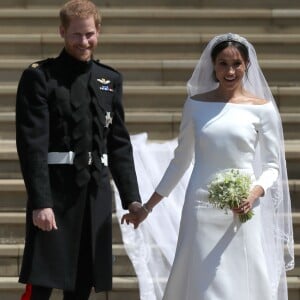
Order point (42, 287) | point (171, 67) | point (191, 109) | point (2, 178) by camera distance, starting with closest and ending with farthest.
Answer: point (42, 287)
point (191, 109)
point (2, 178)
point (171, 67)

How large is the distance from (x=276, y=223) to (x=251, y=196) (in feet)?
1.67

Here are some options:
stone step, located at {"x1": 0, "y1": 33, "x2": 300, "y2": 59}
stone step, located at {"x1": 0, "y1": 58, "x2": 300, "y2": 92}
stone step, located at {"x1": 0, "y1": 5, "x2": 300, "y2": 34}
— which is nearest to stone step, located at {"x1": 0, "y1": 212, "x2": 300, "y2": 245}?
stone step, located at {"x1": 0, "y1": 58, "x2": 300, "y2": 92}

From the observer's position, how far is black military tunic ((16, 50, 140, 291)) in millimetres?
4387

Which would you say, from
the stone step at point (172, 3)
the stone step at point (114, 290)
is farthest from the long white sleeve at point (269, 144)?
the stone step at point (172, 3)

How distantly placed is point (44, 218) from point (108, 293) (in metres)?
1.83

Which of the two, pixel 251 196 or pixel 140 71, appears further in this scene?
pixel 140 71

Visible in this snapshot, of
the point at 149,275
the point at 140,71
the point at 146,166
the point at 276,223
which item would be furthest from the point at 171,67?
the point at 276,223

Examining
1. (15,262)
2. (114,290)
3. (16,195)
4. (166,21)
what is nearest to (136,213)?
(114,290)

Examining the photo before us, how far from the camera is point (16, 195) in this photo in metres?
6.64

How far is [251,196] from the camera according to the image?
4629 mm

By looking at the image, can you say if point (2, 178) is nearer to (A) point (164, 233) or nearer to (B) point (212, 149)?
(A) point (164, 233)

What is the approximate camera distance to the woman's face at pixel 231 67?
4742 mm

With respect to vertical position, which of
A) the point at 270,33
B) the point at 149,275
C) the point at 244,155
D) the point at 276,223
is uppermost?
the point at 270,33

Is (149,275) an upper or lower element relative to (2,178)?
lower
